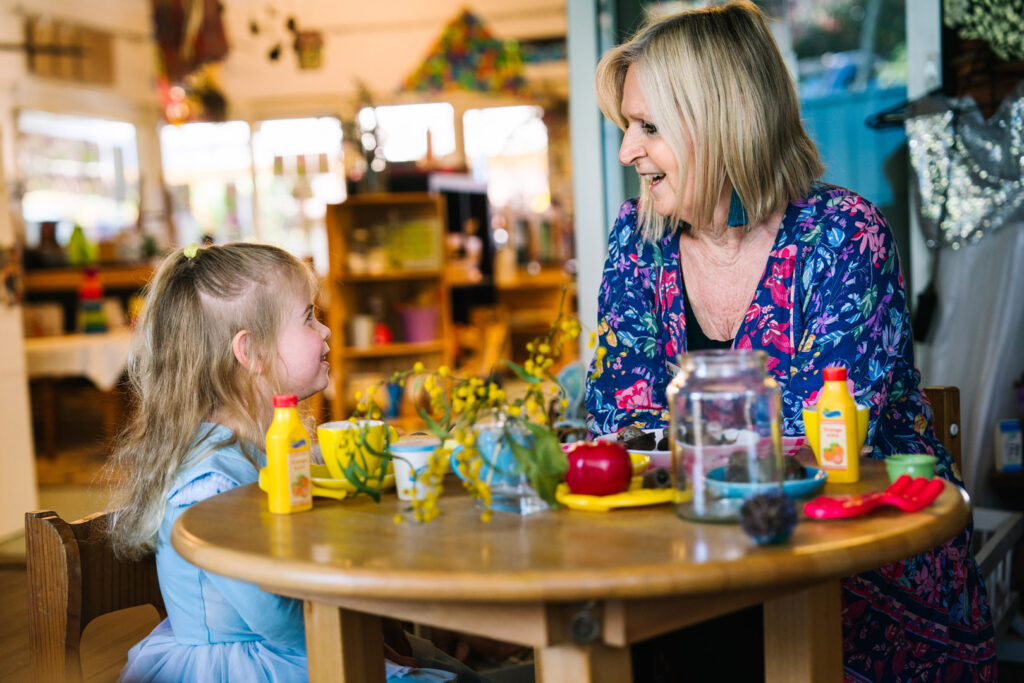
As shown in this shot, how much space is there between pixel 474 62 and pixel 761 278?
7.94 m

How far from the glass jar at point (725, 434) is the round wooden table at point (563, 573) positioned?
0.04 meters

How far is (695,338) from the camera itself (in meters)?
2.02

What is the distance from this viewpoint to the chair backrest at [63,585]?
1.49 m

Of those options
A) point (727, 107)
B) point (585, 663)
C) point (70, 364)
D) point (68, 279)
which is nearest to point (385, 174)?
point (70, 364)

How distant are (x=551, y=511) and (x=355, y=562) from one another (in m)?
0.27

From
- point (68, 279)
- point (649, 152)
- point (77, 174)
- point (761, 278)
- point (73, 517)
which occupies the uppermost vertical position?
point (77, 174)

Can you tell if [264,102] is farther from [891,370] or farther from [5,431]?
[891,370]

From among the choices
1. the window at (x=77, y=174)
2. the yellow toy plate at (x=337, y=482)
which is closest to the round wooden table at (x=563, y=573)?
the yellow toy plate at (x=337, y=482)

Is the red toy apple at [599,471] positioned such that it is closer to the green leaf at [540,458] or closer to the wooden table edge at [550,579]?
the green leaf at [540,458]

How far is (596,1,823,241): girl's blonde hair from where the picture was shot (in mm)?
1914

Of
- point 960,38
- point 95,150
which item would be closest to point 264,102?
point 95,150

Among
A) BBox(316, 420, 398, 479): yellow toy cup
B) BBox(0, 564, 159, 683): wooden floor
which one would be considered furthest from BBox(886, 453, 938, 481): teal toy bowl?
BBox(0, 564, 159, 683): wooden floor

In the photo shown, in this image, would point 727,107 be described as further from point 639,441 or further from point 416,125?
point 416,125

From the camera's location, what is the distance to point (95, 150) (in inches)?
391
